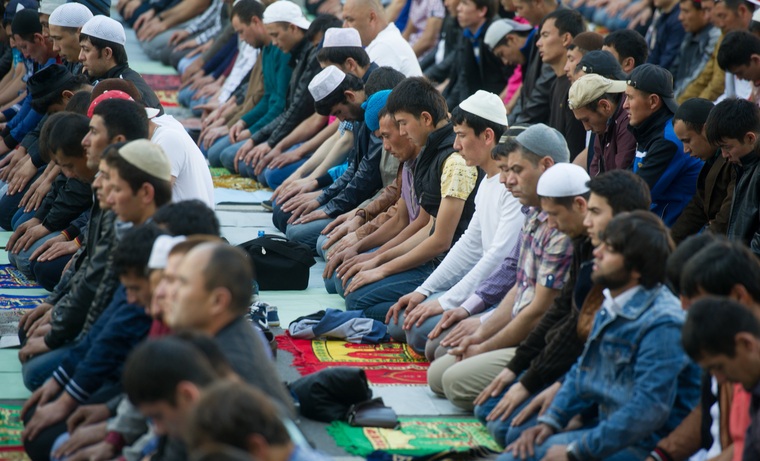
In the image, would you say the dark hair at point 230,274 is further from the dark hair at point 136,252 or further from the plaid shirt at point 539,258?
the plaid shirt at point 539,258

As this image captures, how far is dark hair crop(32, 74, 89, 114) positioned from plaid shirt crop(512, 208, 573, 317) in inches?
124

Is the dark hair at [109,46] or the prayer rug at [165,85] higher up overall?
the dark hair at [109,46]

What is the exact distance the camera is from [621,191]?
3.73 m

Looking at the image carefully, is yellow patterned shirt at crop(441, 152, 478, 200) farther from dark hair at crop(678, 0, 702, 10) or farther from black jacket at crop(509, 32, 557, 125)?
dark hair at crop(678, 0, 702, 10)

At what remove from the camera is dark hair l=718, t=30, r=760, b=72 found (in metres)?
5.82

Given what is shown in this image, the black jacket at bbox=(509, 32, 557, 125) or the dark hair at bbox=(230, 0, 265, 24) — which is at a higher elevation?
the dark hair at bbox=(230, 0, 265, 24)

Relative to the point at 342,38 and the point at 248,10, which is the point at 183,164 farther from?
the point at 248,10

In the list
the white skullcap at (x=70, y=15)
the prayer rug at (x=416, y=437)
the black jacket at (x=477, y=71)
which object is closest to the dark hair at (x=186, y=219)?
the prayer rug at (x=416, y=437)

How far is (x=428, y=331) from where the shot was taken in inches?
194

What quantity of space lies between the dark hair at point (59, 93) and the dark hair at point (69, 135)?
4.54 feet

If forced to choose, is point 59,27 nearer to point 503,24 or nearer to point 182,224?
point 503,24

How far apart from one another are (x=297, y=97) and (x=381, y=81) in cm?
159

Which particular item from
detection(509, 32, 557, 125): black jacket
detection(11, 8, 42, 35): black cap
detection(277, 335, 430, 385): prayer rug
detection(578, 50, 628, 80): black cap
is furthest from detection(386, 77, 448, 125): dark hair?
detection(11, 8, 42, 35): black cap

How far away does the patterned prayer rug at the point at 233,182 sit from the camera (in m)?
8.02
